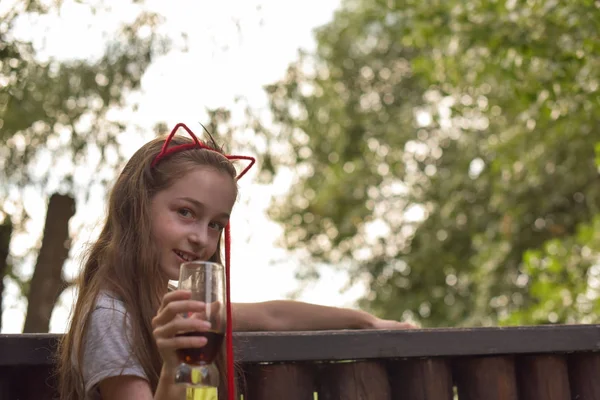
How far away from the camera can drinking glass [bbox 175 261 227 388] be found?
183cm

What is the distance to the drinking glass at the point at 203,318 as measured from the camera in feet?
5.99

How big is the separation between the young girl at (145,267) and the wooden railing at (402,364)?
0.17 metres

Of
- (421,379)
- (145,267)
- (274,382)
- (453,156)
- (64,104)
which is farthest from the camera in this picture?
(453,156)

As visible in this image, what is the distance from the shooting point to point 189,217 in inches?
93.0

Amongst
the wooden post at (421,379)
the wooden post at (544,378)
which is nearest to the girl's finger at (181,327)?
the wooden post at (421,379)

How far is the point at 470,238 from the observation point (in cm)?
1639

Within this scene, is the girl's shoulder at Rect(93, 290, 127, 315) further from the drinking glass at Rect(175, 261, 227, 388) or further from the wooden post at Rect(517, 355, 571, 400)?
the wooden post at Rect(517, 355, 571, 400)

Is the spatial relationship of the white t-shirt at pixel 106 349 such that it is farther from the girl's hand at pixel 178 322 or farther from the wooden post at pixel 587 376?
the wooden post at pixel 587 376

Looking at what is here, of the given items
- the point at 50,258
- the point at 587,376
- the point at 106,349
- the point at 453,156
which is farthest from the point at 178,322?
the point at 453,156

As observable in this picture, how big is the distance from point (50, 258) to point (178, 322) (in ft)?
13.5

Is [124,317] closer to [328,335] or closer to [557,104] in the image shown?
[328,335]

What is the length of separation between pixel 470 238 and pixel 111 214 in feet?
47.5

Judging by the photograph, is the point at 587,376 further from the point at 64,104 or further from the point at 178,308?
the point at 64,104

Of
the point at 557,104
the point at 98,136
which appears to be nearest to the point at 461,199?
the point at 557,104
